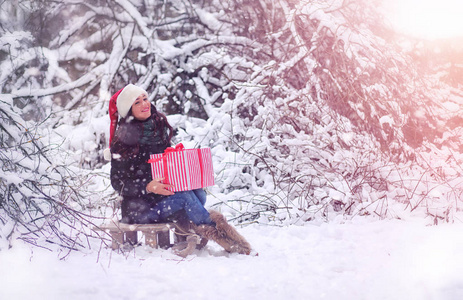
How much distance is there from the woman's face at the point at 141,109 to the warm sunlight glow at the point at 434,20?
3809 millimetres

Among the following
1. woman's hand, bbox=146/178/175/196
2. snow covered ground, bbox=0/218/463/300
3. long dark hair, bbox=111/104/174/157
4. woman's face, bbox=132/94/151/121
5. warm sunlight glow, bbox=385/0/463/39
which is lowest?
snow covered ground, bbox=0/218/463/300

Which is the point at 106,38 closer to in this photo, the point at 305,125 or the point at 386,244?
the point at 305,125

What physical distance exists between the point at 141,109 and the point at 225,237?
3.61 ft

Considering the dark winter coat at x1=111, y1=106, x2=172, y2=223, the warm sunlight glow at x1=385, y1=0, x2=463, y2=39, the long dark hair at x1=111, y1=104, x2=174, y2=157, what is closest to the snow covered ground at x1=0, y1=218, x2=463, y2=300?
the dark winter coat at x1=111, y1=106, x2=172, y2=223

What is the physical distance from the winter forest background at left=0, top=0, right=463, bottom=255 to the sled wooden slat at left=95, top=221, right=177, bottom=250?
0.60 feet

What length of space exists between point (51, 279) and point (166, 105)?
15.6ft

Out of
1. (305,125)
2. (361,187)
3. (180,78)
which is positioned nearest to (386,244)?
(361,187)

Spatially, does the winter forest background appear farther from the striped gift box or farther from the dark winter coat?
the striped gift box

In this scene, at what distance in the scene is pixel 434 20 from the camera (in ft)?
18.4

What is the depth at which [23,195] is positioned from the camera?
102 inches

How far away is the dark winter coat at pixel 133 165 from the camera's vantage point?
3.17 m

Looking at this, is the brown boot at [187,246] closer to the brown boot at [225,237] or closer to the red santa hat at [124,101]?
the brown boot at [225,237]

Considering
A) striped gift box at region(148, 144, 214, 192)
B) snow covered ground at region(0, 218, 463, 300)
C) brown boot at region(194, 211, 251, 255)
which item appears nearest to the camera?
snow covered ground at region(0, 218, 463, 300)

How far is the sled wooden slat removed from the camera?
10.3 ft
